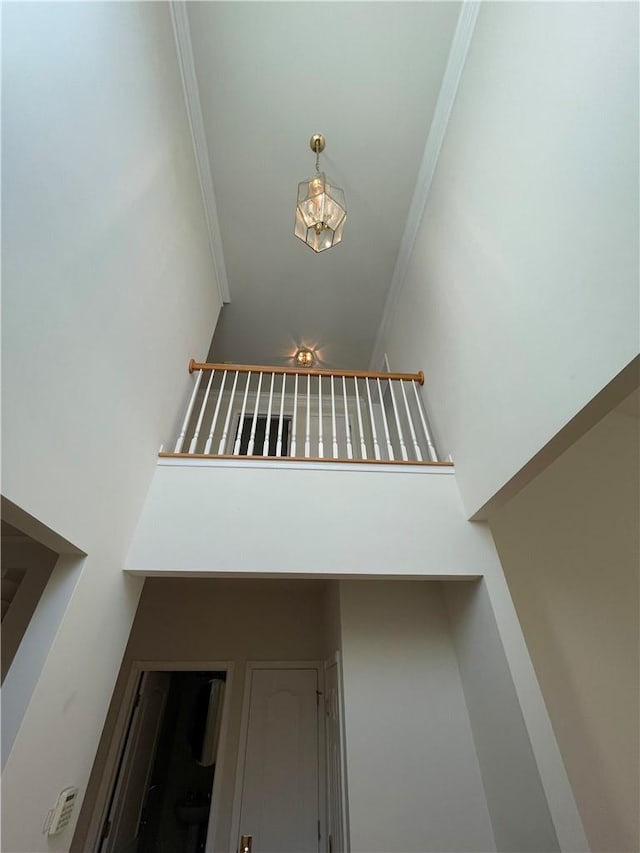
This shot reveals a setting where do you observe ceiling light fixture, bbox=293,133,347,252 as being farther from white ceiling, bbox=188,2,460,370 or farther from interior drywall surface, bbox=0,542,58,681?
interior drywall surface, bbox=0,542,58,681

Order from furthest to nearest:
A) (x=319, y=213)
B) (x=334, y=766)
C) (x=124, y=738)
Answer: (x=124, y=738) < (x=334, y=766) < (x=319, y=213)

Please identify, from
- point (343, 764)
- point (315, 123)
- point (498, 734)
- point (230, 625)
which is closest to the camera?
point (498, 734)

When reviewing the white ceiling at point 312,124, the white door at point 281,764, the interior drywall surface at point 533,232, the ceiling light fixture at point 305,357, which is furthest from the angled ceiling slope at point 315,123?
the white door at point 281,764

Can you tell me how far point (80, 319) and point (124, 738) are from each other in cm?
339

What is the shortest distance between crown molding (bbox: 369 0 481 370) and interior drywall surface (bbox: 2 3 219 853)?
1.83 meters

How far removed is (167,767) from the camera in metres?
3.68

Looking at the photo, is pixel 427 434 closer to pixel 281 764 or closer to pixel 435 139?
pixel 435 139

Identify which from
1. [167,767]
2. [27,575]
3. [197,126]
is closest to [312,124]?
[197,126]

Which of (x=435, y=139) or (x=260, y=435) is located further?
(x=260, y=435)

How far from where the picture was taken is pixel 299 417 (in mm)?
4188

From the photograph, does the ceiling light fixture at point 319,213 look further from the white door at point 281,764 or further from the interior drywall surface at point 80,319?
the white door at point 281,764

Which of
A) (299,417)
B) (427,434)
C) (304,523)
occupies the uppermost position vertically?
(299,417)

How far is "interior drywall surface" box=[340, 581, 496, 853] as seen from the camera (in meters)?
1.73

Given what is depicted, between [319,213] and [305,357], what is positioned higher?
[305,357]
